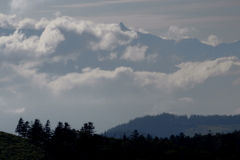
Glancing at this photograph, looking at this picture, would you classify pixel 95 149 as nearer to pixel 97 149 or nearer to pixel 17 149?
pixel 97 149

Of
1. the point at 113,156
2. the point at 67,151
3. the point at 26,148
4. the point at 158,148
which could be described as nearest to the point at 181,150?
the point at 158,148

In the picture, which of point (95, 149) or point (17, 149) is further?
point (17, 149)

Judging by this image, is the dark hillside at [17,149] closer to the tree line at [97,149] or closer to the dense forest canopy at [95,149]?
the dense forest canopy at [95,149]

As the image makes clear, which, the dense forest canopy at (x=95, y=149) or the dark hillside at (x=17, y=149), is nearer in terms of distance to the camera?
the dense forest canopy at (x=95, y=149)

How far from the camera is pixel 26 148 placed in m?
161

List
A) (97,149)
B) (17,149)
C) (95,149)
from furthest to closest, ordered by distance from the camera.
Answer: (17,149)
(97,149)
(95,149)

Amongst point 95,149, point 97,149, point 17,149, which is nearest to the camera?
point 95,149

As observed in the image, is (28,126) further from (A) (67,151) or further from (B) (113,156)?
(B) (113,156)

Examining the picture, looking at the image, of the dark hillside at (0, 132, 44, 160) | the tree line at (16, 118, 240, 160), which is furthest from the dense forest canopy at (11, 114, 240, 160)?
the dark hillside at (0, 132, 44, 160)

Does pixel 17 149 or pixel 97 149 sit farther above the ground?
pixel 17 149

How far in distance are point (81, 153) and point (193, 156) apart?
39.1 m

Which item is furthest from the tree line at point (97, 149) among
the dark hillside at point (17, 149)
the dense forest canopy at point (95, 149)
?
the dark hillside at point (17, 149)

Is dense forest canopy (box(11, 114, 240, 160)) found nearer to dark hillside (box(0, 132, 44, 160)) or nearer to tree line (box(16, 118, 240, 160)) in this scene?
tree line (box(16, 118, 240, 160))

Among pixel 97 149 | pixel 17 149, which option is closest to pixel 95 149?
pixel 97 149
